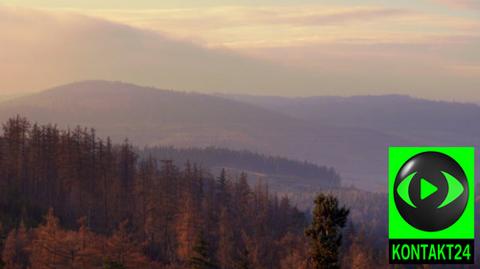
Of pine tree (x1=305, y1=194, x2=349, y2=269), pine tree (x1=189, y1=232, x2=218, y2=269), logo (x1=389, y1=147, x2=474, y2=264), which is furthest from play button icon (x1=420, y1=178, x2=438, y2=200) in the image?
pine tree (x1=189, y1=232, x2=218, y2=269)

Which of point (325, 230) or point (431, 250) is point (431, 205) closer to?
point (431, 250)

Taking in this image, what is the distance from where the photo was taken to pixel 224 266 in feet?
273

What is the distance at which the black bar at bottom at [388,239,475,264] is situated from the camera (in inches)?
657

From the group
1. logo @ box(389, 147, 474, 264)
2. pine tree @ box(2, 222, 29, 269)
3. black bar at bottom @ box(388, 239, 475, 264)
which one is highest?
logo @ box(389, 147, 474, 264)

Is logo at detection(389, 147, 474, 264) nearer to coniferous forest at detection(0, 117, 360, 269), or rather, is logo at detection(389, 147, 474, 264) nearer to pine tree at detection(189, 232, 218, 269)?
pine tree at detection(189, 232, 218, 269)

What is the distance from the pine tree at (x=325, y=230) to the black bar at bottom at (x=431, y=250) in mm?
12089

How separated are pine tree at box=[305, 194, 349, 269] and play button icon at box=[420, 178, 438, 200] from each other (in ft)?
41.3

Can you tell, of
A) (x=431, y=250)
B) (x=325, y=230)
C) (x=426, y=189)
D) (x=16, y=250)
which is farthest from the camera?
(x=16, y=250)

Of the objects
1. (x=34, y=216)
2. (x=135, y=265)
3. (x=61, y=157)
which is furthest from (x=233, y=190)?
(x=135, y=265)

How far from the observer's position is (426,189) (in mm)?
16359

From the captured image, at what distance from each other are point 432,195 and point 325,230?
14.1 meters

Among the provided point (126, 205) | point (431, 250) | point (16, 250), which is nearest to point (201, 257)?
point (16, 250)

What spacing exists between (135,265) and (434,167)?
5039cm

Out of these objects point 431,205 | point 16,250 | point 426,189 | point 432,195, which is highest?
point 426,189
